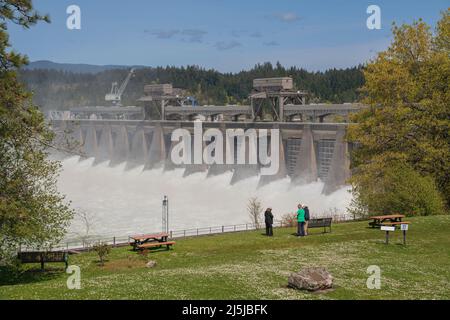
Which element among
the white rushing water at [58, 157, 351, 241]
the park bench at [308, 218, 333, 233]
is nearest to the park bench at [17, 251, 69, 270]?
the park bench at [308, 218, 333, 233]

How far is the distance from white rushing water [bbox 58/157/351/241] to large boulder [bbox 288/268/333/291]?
29400 mm

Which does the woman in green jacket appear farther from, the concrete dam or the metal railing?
the concrete dam

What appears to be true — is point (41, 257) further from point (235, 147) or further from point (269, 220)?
point (235, 147)

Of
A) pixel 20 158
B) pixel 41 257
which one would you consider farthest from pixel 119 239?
pixel 20 158

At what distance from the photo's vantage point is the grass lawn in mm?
15766

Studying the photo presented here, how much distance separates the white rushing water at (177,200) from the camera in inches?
2115

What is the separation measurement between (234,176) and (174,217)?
1657 cm

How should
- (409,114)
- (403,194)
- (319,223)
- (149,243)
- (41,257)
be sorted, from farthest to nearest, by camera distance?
(409,114), (403,194), (319,223), (149,243), (41,257)

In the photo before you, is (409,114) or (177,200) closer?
(409,114)

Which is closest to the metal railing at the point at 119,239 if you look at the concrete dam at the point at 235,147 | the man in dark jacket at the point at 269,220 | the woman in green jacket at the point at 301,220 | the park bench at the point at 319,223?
the man in dark jacket at the point at 269,220

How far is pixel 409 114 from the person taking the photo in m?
35.7

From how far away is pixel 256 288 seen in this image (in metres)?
16.1

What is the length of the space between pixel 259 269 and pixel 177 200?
1974 inches
